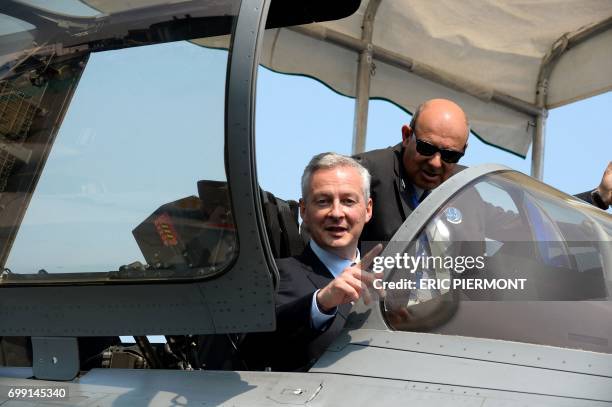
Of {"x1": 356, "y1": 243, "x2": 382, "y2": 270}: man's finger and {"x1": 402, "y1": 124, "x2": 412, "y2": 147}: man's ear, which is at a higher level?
{"x1": 402, "y1": 124, "x2": 412, "y2": 147}: man's ear

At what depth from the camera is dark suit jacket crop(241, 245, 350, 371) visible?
2479 millimetres

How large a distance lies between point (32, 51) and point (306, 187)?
1.04m

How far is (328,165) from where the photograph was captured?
2711mm

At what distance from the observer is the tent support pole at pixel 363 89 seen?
5.68 metres

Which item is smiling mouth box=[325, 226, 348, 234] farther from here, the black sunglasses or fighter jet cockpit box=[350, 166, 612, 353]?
the black sunglasses

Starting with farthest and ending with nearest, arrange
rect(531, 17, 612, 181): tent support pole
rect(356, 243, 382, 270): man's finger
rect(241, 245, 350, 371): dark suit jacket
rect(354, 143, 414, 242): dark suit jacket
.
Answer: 1. rect(531, 17, 612, 181): tent support pole
2. rect(354, 143, 414, 242): dark suit jacket
3. rect(241, 245, 350, 371): dark suit jacket
4. rect(356, 243, 382, 270): man's finger

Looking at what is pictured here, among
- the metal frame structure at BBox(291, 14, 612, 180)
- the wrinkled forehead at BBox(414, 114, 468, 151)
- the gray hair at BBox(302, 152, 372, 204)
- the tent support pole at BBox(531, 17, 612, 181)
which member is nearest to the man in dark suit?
the gray hair at BBox(302, 152, 372, 204)

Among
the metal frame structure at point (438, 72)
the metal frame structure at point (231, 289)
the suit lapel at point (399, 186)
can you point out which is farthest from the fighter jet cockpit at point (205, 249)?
the metal frame structure at point (438, 72)

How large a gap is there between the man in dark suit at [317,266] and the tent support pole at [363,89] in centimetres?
298

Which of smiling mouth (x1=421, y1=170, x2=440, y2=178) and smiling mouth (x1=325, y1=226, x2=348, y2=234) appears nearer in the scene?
smiling mouth (x1=325, y1=226, x2=348, y2=234)

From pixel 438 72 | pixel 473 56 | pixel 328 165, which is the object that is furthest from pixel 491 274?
pixel 473 56

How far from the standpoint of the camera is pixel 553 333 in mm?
2203

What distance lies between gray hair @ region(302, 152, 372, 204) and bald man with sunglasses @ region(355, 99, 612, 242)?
0.37 meters

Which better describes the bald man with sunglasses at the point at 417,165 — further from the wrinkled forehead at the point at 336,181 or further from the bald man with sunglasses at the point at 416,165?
the wrinkled forehead at the point at 336,181
